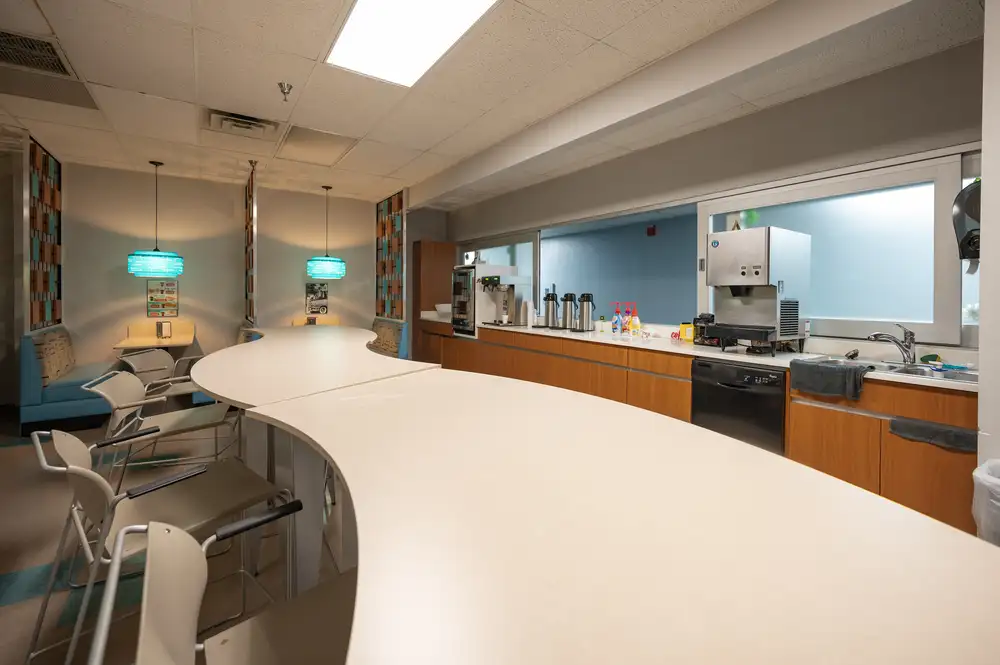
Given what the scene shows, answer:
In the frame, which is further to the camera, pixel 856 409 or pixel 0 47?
pixel 0 47

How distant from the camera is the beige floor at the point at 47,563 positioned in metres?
1.74

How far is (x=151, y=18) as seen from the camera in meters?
2.59

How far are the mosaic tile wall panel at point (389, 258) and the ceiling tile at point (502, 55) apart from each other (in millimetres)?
3074

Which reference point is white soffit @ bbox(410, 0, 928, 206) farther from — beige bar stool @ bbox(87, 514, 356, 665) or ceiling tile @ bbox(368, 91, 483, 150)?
beige bar stool @ bbox(87, 514, 356, 665)

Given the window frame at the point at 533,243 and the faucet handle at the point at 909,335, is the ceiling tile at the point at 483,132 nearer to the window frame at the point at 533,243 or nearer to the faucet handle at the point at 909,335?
the window frame at the point at 533,243

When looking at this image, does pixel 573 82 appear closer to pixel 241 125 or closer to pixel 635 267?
pixel 241 125

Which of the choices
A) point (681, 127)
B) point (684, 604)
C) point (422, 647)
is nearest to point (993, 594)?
point (684, 604)

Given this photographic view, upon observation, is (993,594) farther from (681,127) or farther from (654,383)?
(681,127)

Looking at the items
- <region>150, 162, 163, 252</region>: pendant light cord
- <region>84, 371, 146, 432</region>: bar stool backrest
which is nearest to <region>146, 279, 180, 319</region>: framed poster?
<region>150, 162, 163, 252</region>: pendant light cord

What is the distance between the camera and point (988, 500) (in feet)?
5.35

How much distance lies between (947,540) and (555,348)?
3777 mm

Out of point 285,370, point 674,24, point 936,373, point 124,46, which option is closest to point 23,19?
point 124,46

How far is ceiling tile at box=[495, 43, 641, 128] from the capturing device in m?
3.01

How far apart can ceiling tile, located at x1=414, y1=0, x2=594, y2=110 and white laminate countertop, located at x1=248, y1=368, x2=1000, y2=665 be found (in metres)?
2.50
